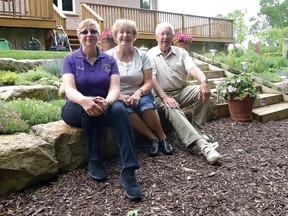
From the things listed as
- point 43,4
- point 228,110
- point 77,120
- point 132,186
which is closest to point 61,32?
point 43,4

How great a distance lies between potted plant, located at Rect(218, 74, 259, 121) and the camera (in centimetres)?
444

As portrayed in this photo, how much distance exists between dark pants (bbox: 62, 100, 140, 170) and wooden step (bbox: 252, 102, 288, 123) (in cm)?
292

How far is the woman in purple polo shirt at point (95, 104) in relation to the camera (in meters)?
2.30

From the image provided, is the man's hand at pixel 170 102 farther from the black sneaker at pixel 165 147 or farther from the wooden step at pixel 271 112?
the wooden step at pixel 271 112

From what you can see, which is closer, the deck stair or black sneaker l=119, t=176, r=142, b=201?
black sneaker l=119, t=176, r=142, b=201

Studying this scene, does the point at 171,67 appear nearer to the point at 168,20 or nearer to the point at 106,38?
the point at 106,38

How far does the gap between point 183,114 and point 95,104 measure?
44.4 inches

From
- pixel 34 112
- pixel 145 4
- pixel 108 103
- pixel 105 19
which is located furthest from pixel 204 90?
pixel 145 4

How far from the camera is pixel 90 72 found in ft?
8.43

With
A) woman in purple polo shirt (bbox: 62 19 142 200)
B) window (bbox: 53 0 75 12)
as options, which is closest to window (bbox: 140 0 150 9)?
window (bbox: 53 0 75 12)

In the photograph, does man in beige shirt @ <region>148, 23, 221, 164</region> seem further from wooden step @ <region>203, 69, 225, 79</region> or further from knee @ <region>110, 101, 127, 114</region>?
wooden step @ <region>203, 69, 225, 79</region>

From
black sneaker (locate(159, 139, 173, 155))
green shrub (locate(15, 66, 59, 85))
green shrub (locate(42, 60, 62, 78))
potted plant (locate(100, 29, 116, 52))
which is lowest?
black sneaker (locate(159, 139, 173, 155))

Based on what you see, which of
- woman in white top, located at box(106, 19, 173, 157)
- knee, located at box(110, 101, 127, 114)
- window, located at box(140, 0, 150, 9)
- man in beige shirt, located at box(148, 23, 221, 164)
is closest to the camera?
knee, located at box(110, 101, 127, 114)

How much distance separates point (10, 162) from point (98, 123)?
696 mm
